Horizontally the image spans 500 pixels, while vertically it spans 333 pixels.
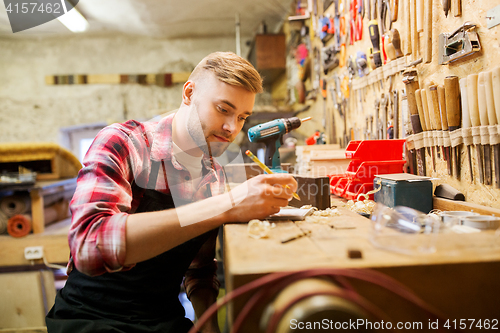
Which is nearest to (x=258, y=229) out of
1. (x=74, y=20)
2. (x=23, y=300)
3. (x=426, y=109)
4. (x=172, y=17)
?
(x=426, y=109)

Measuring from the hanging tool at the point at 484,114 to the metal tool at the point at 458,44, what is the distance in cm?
15

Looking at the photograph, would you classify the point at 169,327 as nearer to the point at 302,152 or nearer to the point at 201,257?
the point at 201,257

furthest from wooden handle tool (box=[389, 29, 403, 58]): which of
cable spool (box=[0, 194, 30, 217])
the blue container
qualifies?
cable spool (box=[0, 194, 30, 217])

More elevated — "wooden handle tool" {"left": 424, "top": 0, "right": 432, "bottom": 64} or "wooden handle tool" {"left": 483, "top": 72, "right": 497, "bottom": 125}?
"wooden handle tool" {"left": 424, "top": 0, "right": 432, "bottom": 64}

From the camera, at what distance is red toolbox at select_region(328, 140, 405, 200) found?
150 centimetres

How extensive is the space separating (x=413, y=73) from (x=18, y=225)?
2972 mm

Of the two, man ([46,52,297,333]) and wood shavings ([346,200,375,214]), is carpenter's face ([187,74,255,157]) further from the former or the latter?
wood shavings ([346,200,375,214])

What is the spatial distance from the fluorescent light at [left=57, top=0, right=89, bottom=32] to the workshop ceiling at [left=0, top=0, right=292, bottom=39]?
91 millimetres

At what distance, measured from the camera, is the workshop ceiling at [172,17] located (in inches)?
174

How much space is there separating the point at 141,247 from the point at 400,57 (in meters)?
1.69

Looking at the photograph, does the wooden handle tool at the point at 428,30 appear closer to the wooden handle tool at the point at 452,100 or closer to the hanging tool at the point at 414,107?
the hanging tool at the point at 414,107

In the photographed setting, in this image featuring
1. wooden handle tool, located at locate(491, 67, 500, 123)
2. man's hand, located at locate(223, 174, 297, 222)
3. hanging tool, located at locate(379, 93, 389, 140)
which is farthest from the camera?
hanging tool, located at locate(379, 93, 389, 140)

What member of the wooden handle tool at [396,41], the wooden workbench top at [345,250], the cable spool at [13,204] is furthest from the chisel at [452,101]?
the cable spool at [13,204]

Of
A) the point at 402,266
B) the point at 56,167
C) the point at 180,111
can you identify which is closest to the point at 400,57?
the point at 180,111
